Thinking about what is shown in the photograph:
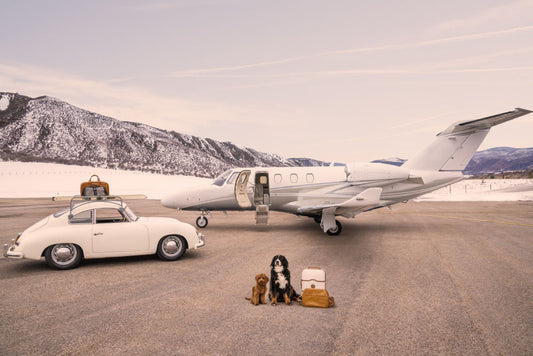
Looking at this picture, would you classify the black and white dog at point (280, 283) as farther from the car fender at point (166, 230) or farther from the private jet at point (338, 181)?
the private jet at point (338, 181)

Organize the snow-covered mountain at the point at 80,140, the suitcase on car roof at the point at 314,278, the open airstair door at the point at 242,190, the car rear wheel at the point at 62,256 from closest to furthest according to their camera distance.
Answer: the suitcase on car roof at the point at 314,278
the car rear wheel at the point at 62,256
the open airstair door at the point at 242,190
the snow-covered mountain at the point at 80,140

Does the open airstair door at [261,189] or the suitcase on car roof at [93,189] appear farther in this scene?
the suitcase on car roof at [93,189]

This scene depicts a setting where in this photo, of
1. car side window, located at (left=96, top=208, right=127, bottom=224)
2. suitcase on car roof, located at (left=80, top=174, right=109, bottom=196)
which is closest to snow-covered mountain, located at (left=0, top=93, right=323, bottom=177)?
suitcase on car roof, located at (left=80, top=174, right=109, bottom=196)

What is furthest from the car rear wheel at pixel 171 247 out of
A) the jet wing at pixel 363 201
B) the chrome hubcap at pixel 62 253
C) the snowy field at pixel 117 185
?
the snowy field at pixel 117 185

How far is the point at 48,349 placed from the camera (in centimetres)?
450

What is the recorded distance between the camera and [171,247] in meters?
9.34

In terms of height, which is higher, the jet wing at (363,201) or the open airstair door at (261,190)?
the open airstair door at (261,190)

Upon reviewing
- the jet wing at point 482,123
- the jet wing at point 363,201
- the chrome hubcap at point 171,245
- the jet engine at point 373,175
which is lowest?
the chrome hubcap at point 171,245

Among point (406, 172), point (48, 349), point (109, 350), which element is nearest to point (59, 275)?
point (48, 349)

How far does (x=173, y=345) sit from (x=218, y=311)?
126cm

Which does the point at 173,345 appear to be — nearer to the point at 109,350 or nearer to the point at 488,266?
the point at 109,350

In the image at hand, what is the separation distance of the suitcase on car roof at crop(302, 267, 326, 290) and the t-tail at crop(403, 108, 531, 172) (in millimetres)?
11073

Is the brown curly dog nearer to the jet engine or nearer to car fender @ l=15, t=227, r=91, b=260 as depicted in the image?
car fender @ l=15, t=227, r=91, b=260

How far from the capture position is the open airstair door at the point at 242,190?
50.2 ft
